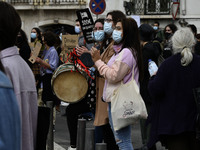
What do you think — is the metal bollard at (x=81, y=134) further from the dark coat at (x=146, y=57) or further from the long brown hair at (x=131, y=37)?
the dark coat at (x=146, y=57)

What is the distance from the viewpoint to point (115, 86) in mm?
6266

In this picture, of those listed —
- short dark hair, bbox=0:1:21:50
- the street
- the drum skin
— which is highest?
short dark hair, bbox=0:1:21:50

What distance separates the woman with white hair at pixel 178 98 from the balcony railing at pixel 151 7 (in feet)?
85.1

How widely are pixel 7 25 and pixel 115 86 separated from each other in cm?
304

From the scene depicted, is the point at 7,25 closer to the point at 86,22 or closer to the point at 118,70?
the point at 118,70

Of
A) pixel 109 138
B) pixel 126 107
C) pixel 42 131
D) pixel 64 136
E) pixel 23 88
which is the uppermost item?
pixel 23 88

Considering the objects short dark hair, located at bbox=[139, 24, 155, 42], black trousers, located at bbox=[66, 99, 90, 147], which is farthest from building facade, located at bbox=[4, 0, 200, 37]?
black trousers, located at bbox=[66, 99, 90, 147]

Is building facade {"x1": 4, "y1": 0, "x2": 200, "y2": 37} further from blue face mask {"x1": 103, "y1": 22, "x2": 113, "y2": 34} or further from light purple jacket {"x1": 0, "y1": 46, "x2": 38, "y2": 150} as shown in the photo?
light purple jacket {"x1": 0, "y1": 46, "x2": 38, "y2": 150}

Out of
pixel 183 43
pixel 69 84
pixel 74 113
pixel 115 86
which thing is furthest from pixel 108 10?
pixel 183 43

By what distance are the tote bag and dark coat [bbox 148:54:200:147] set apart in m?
0.55

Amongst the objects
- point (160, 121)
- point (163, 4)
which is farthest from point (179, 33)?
point (163, 4)

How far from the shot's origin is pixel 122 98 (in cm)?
608

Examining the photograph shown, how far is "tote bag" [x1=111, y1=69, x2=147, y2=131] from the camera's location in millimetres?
6051

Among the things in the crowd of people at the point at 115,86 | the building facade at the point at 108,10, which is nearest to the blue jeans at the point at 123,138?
the crowd of people at the point at 115,86
